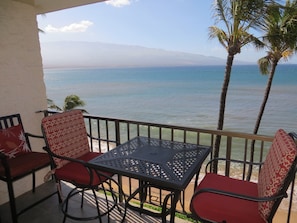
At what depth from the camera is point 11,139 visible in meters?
2.39

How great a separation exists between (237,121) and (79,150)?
56.4ft

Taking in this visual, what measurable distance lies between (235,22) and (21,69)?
5432mm

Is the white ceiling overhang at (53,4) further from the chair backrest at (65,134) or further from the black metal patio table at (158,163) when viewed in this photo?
the black metal patio table at (158,163)

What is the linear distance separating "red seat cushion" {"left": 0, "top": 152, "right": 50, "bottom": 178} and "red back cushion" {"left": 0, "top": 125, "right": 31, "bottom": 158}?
0.23 feet

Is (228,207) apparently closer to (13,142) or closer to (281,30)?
(13,142)

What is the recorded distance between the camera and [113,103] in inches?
937

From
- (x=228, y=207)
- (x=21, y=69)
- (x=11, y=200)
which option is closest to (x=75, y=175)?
(x=11, y=200)

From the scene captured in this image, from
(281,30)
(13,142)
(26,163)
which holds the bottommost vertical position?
(26,163)

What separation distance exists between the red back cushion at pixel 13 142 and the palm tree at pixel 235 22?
4.17 meters

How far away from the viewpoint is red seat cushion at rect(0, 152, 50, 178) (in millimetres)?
2072

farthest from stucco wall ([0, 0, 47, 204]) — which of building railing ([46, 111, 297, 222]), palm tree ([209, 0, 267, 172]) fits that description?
palm tree ([209, 0, 267, 172])

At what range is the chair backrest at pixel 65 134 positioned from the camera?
1.98m

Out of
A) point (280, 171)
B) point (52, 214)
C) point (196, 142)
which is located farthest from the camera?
point (196, 142)

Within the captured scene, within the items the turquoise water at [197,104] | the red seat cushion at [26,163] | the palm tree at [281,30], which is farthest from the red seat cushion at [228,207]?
the turquoise water at [197,104]
